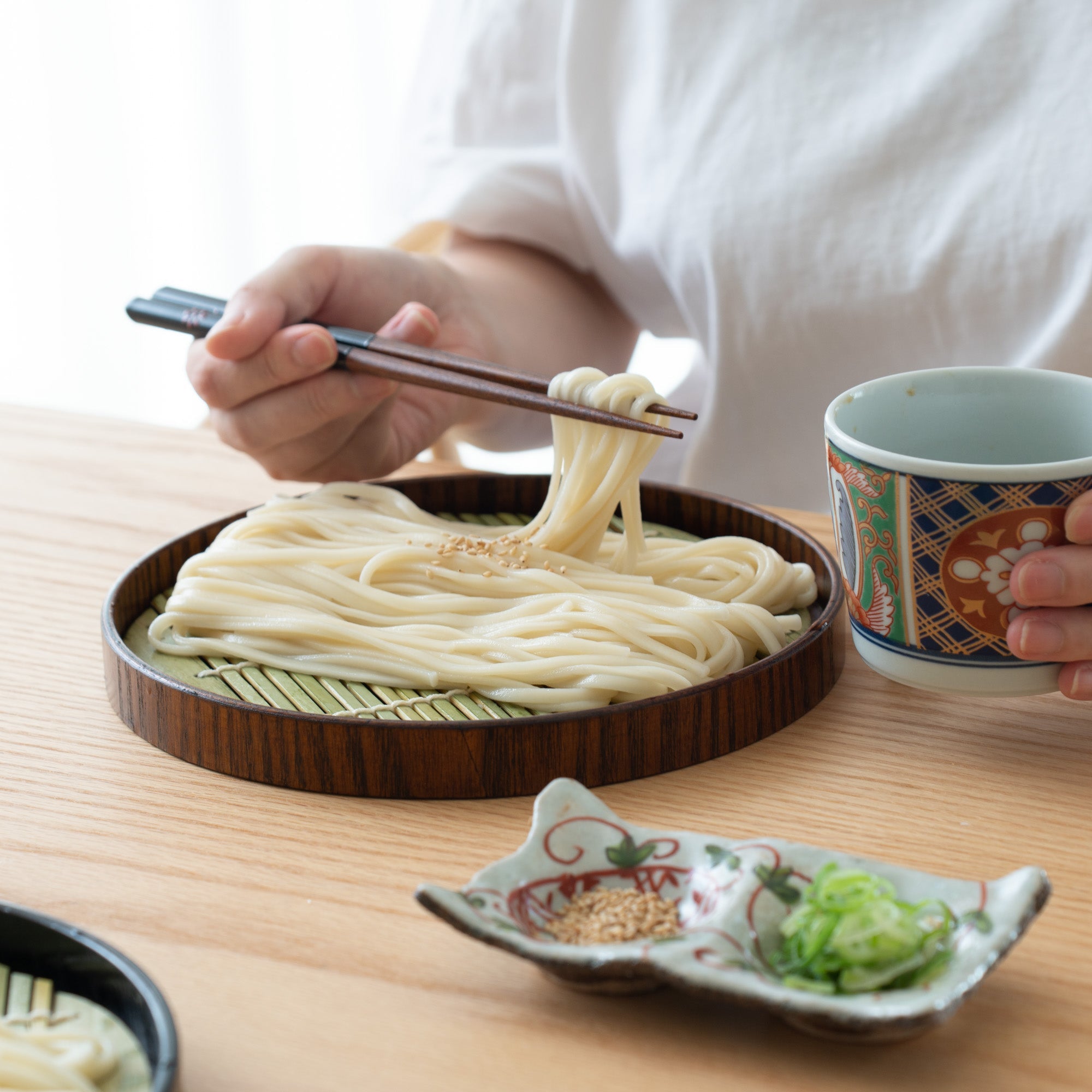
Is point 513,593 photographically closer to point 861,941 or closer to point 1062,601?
point 1062,601

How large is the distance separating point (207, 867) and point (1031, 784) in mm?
653

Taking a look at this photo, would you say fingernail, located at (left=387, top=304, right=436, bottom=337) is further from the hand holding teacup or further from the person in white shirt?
the hand holding teacup

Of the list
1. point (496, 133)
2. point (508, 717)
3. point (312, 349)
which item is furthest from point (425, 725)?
point (496, 133)

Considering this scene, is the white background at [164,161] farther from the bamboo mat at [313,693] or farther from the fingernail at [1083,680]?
the fingernail at [1083,680]

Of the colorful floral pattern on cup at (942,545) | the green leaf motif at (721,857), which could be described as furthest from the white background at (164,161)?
the green leaf motif at (721,857)

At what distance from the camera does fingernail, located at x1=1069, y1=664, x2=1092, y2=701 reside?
0.98m

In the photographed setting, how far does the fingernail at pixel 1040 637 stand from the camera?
95 centimetres

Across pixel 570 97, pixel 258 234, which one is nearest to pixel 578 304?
pixel 570 97

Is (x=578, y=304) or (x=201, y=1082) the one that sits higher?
(x=578, y=304)

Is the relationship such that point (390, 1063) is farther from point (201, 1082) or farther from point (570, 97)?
point (570, 97)

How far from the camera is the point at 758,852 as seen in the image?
77 centimetres

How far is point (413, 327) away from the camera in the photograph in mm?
1554

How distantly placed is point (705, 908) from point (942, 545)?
36cm

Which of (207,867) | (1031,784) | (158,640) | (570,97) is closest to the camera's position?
(207,867)
